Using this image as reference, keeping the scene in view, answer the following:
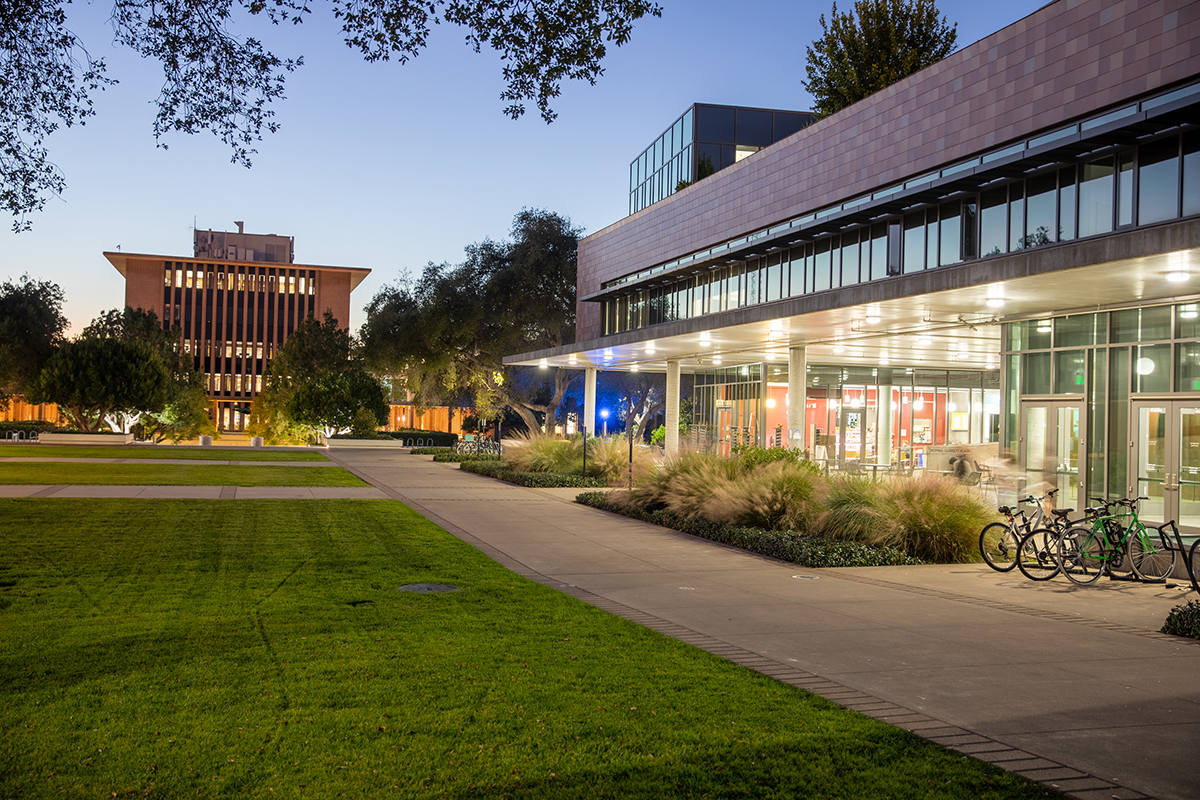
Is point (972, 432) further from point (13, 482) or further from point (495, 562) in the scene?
point (13, 482)

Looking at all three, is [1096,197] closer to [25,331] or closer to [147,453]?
[147,453]

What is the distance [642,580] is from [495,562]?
6.23 feet

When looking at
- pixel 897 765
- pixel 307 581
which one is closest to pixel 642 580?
pixel 307 581

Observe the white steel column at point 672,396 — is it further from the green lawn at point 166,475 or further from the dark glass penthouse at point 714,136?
the dark glass penthouse at point 714,136

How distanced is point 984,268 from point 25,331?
54.4 metres

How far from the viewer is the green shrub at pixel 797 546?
12367mm

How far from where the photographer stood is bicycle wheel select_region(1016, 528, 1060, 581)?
11.5 metres

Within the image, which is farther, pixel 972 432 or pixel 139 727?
pixel 972 432

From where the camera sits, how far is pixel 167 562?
10664mm

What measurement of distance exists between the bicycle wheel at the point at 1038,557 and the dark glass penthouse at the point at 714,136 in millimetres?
33785

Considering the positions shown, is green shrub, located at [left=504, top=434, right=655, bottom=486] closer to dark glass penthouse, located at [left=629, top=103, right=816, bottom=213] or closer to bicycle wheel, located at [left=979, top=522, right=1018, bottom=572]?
bicycle wheel, located at [left=979, top=522, right=1018, bottom=572]

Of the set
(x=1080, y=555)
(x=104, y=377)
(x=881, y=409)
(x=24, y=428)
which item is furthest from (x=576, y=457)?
(x=24, y=428)

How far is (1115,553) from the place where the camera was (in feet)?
37.7

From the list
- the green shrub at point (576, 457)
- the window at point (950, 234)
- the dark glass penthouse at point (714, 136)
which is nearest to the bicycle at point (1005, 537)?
the window at point (950, 234)
